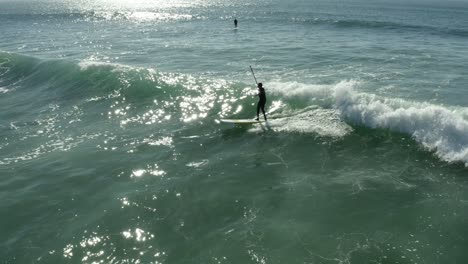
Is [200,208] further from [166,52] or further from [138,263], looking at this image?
[166,52]

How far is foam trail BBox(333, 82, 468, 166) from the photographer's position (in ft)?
51.9

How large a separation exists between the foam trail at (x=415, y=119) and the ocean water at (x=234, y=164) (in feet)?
0.23

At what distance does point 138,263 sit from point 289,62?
79.4 ft

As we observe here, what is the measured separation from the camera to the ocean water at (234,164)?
10.9 m

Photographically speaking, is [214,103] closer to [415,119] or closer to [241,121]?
[241,121]

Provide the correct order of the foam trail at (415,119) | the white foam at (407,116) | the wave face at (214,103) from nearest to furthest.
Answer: the foam trail at (415,119) → the white foam at (407,116) → the wave face at (214,103)

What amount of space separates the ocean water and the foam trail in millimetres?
69

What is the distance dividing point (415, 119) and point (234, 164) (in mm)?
8949

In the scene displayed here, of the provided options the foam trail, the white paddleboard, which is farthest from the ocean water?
the white paddleboard

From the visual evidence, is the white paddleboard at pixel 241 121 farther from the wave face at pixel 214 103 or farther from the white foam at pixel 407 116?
the white foam at pixel 407 116

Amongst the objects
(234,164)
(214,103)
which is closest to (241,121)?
(214,103)

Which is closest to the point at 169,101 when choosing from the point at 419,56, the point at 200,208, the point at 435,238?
the point at 200,208

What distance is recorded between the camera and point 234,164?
617 inches

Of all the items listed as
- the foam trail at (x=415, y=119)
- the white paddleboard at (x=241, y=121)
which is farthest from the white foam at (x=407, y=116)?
the white paddleboard at (x=241, y=121)
